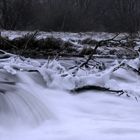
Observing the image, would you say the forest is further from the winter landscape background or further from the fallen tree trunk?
the fallen tree trunk

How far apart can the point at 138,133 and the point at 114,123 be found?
423 mm

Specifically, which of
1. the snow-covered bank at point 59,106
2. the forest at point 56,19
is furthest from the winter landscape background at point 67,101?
the forest at point 56,19

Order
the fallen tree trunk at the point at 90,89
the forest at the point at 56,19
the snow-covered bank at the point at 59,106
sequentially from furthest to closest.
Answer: the forest at the point at 56,19 → the fallen tree trunk at the point at 90,89 → the snow-covered bank at the point at 59,106

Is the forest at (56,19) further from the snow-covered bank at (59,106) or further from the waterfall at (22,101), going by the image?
the waterfall at (22,101)

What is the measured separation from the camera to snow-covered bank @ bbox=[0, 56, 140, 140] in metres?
5.14

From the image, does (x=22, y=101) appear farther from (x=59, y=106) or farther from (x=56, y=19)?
(x=56, y=19)

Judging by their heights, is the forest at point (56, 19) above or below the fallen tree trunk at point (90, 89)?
above

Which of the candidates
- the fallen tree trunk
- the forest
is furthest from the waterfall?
the forest

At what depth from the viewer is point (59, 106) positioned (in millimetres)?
6293

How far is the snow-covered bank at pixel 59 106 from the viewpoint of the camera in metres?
5.14

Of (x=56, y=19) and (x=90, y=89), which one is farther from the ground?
(x=56, y=19)

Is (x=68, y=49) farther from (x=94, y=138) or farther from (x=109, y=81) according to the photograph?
(x=94, y=138)

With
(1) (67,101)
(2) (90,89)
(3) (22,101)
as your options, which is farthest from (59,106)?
(2) (90,89)

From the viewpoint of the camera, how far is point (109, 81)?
6980mm
